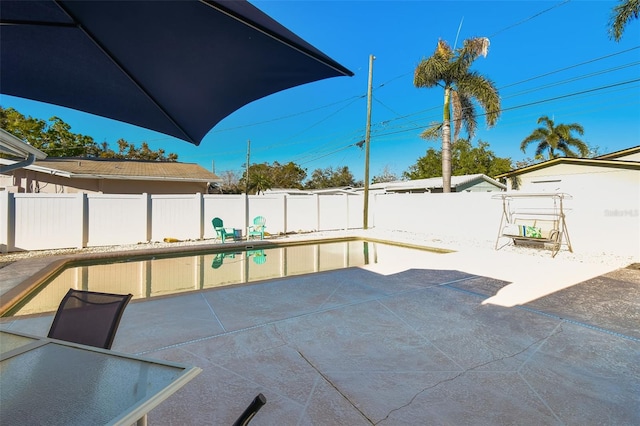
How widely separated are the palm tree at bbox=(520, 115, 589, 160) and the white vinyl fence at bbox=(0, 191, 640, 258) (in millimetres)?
15195

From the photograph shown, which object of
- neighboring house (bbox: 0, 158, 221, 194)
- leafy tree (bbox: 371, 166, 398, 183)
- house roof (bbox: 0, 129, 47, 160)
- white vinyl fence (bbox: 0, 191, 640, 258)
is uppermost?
leafy tree (bbox: 371, 166, 398, 183)

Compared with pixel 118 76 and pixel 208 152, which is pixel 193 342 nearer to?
pixel 118 76

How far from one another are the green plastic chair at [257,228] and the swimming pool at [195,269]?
1272mm

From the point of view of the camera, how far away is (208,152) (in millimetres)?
37219

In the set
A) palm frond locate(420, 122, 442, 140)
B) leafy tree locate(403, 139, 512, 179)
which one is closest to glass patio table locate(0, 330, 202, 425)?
palm frond locate(420, 122, 442, 140)

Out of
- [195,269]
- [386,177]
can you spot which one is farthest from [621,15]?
[386,177]

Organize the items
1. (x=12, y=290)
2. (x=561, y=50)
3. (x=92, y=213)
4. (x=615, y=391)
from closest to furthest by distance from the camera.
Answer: (x=615, y=391)
(x=12, y=290)
(x=92, y=213)
(x=561, y=50)

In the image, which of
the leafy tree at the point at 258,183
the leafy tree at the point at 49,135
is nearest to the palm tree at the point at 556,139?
the leafy tree at the point at 258,183

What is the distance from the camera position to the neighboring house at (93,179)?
1235 centimetres

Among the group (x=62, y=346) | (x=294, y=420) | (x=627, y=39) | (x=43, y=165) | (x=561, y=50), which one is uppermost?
(x=561, y=50)

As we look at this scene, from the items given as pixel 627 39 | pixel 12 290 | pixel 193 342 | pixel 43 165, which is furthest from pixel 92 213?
pixel 627 39

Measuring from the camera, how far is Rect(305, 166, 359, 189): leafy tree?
40.9m

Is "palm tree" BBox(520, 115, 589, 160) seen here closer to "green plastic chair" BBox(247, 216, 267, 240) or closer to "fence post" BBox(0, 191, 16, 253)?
→ "green plastic chair" BBox(247, 216, 267, 240)

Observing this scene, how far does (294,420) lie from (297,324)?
4.92 feet
